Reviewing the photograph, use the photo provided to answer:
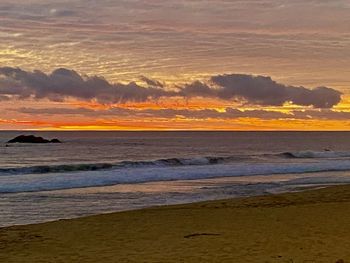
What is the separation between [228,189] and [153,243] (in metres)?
13.8

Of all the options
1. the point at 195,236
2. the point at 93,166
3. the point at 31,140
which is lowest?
the point at 31,140

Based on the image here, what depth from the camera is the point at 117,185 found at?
1072 inches

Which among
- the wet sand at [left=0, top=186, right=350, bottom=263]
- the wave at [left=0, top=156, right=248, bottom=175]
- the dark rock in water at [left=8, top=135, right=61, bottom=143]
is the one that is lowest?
the dark rock in water at [left=8, top=135, right=61, bottom=143]

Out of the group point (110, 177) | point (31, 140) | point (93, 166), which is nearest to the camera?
point (110, 177)

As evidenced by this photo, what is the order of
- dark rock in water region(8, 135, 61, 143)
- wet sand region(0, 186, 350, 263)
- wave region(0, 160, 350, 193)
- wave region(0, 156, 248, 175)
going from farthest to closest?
dark rock in water region(8, 135, 61, 143) < wave region(0, 156, 248, 175) < wave region(0, 160, 350, 193) < wet sand region(0, 186, 350, 263)

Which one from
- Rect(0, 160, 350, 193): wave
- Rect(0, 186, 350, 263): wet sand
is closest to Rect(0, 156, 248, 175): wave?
Rect(0, 160, 350, 193): wave

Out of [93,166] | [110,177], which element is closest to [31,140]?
[93,166]

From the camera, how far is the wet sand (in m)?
9.88

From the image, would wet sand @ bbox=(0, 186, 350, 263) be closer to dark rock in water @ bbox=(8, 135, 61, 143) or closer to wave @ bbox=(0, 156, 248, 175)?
wave @ bbox=(0, 156, 248, 175)

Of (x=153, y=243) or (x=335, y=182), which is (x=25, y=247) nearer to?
(x=153, y=243)

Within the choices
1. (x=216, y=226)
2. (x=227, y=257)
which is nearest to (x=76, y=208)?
(x=216, y=226)

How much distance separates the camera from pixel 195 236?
38.9 feet

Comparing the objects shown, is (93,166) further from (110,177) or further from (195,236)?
(195,236)

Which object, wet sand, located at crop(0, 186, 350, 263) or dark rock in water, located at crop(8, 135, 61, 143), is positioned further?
dark rock in water, located at crop(8, 135, 61, 143)
